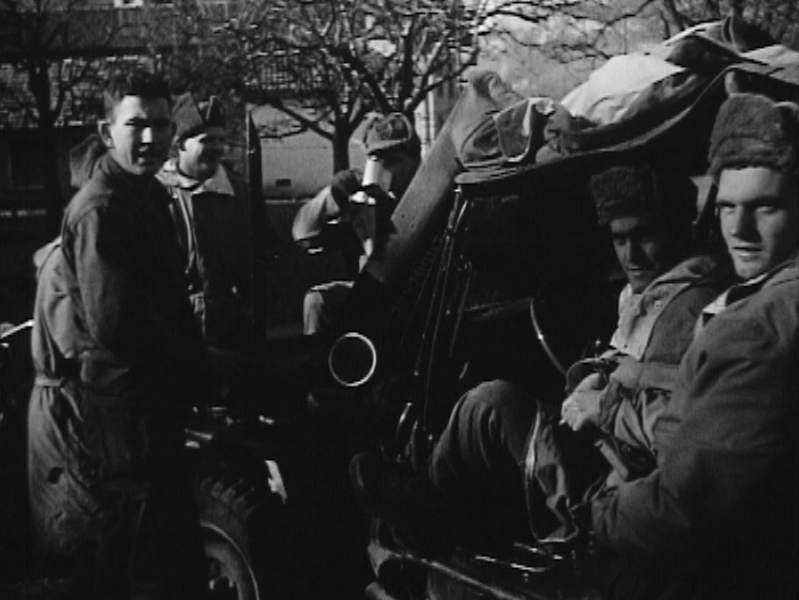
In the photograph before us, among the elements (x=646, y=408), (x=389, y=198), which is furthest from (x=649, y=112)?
(x=389, y=198)

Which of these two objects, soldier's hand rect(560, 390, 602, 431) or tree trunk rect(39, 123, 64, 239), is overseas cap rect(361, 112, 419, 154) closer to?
soldier's hand rect(560, 390, 602, 431)

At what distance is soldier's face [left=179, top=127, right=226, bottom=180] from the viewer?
8.61 m

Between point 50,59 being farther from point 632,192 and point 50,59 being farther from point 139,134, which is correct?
point 632,192

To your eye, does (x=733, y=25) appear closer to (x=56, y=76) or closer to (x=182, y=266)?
(x=182, y=266)

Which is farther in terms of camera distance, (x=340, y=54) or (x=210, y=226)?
(x=340, y=54)

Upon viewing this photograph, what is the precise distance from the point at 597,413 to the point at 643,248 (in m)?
0.53

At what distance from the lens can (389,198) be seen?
23.8 ft

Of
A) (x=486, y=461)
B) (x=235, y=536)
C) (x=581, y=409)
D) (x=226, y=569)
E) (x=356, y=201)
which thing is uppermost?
(x=356, y=201)

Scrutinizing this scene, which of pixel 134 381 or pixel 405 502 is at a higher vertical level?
pixel 134 381

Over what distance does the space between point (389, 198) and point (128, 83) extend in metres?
1.61

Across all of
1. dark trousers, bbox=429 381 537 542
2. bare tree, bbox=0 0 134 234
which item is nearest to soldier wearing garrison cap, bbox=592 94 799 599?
dark trousers, bbox=429 381 537 542

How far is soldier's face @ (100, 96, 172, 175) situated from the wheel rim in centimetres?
164

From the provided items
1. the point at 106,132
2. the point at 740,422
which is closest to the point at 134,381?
the point at 106,132

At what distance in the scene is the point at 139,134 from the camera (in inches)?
233
